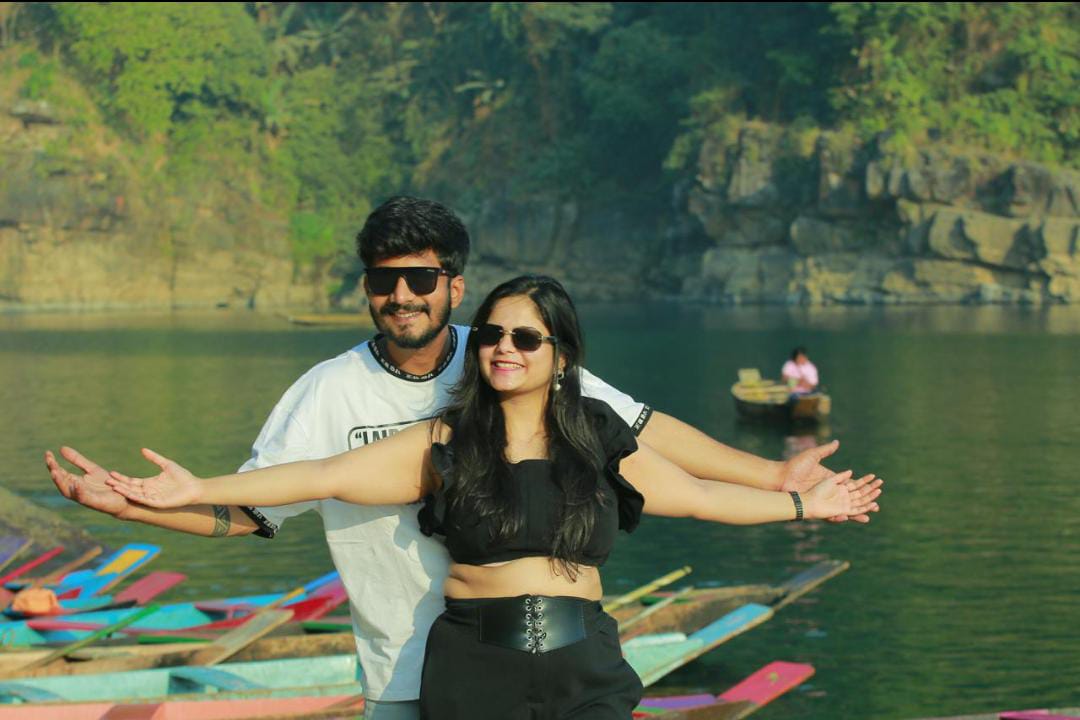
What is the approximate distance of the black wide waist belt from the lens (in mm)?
4172

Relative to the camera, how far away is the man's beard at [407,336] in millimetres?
4531

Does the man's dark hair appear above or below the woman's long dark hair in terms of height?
above

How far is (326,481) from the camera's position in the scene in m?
4.28

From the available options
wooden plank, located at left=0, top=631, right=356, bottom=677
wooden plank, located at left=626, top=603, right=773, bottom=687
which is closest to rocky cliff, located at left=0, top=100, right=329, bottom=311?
wooden plank, located at left=0, top=631, right=356, bottom=677

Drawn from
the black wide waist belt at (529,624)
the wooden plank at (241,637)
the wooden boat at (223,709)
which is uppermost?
the black wide waist belt at (529,624)

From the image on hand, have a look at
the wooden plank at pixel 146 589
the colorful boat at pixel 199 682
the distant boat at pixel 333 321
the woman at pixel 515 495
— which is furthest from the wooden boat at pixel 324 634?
the distant boat at pixel 333 321

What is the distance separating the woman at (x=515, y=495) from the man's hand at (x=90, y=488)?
1.5 inches

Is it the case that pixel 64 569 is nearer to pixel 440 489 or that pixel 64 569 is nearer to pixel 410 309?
pixel 410 309

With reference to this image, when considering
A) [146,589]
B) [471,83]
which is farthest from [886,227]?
[146,589]

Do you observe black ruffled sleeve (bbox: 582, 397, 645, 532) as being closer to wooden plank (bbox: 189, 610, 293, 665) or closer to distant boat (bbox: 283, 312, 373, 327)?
wooden plank (bbox: 189, 610, 293, 665)

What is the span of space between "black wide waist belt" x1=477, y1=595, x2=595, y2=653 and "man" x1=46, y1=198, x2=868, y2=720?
28 centimetres

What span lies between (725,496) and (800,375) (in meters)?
21.0

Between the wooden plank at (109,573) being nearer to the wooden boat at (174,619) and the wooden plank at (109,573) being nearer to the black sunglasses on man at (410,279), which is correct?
the wooden boat at (174,619)

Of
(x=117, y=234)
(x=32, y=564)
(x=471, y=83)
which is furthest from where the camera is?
(x=471, y=83)
